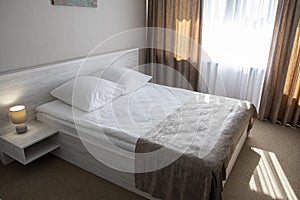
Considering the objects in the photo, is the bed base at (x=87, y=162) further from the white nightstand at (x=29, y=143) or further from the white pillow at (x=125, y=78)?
the white pillow at (x=125, y=78)

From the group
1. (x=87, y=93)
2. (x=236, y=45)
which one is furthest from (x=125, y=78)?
(x=236, y=45)

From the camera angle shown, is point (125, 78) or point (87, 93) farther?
point (125, 78)

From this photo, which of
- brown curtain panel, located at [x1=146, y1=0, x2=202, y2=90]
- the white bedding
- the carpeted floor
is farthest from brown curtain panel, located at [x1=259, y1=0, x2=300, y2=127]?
the white bedding

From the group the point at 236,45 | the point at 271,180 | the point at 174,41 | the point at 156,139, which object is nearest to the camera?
the point at 156,139

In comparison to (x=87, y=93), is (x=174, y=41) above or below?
above

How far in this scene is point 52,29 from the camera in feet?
7.98

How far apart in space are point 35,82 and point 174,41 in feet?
6.99

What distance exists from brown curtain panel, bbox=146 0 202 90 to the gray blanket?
1612 mm

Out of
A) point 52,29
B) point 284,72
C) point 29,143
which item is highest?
point 52,29

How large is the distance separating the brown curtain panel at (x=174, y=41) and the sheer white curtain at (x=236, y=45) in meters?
0.14

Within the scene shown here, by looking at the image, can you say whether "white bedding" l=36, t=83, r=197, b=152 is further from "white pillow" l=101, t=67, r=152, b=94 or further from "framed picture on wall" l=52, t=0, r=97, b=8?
"framed picture on wall" l=52, t=0, r=97, b=8

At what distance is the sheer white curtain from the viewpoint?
296 cm

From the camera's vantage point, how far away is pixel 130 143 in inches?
71.1

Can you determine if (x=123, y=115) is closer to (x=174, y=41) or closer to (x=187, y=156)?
(x=187, y=156)
